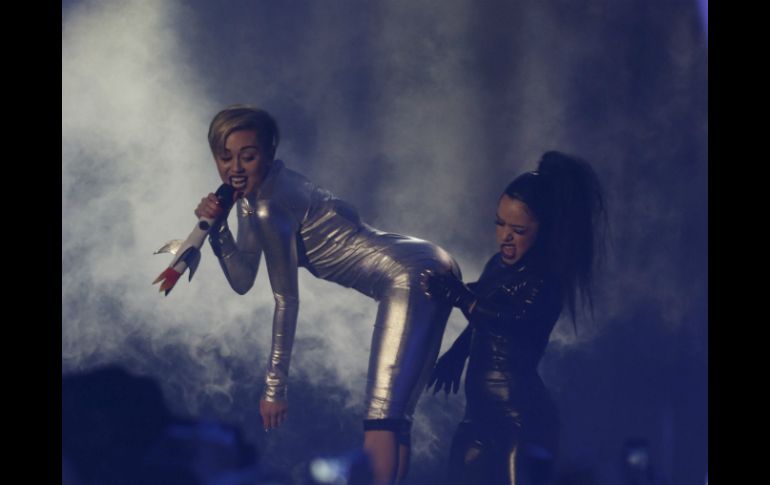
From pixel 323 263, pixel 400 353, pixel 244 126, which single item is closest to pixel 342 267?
pixel 323 263

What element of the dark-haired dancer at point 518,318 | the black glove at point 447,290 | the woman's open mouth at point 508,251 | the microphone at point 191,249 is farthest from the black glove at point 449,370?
the microphone at point 191,249

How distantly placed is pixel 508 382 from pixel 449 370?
0.93ft

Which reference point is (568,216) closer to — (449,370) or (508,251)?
(508,251)

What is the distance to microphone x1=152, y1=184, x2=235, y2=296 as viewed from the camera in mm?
4488

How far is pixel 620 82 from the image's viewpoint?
15.5 feet

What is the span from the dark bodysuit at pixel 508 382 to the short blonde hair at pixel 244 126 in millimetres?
1191

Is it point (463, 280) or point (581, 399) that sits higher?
point (463, 280)

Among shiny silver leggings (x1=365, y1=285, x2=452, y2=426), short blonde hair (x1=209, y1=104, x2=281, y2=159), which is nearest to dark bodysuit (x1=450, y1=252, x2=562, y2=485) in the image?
shiny silver leggings (x1=365, y1=285, x2=452, y2=426)

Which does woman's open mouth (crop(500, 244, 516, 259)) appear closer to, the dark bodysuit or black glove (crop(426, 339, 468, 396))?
the dark bodysuit

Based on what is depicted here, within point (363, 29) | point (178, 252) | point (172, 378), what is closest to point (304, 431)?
point (172, 378)

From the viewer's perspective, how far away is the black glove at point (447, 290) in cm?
452

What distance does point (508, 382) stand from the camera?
4.51 metres

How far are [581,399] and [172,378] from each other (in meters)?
1.94
